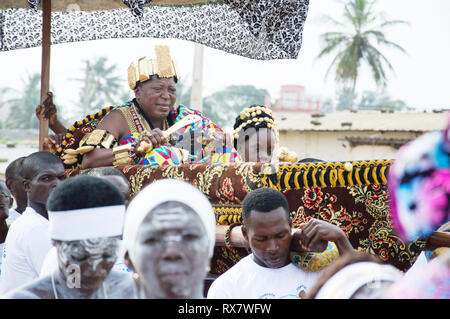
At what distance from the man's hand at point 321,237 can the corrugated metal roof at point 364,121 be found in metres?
15.8

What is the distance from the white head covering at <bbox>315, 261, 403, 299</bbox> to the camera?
1243mm

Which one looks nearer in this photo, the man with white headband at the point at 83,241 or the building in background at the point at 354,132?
the man with white headband at the point at 83,241

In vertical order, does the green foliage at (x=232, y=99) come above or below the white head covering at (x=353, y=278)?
above

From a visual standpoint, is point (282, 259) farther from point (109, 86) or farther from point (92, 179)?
point (109, 86)

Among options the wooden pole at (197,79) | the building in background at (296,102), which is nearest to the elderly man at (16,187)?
the wooden pole at (197,79)

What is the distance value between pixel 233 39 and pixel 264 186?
7.40 ft

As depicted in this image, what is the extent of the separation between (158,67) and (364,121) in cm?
1562

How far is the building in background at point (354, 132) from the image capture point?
700 inches

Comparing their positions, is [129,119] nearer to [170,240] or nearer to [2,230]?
[2,230]

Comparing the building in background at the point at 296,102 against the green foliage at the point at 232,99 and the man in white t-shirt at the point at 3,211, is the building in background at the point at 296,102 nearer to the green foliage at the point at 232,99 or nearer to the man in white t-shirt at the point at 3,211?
the green foliage at the point at 232,99

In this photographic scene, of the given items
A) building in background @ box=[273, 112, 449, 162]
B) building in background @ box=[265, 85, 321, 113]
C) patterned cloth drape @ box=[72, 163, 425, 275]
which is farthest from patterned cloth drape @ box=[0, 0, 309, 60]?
building in background @ box=[265, 85, 321, 113]

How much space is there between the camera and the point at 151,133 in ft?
12.0

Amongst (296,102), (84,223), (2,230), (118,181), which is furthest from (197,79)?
(296,102)

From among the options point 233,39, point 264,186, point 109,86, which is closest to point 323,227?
point 264,186
